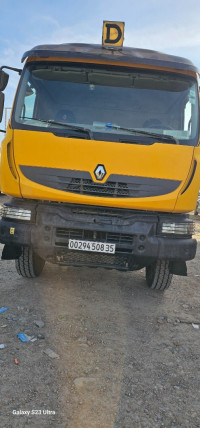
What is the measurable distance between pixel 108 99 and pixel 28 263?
7.51 feet

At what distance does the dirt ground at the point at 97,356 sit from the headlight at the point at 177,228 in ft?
3.29

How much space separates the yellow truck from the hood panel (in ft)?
0.03

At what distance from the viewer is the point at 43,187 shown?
3.49m

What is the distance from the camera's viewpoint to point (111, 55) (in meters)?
3.66

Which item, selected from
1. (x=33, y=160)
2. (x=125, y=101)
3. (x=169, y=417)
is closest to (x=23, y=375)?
(x=169, y=417)

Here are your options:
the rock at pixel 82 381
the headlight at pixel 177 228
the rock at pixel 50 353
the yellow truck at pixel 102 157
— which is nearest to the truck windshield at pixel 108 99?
the yellow truck at pixel 102 157

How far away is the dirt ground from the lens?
7.02 ft

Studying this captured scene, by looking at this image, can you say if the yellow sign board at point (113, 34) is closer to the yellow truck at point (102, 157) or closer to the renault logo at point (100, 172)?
the yellow truck at point (102, 157)

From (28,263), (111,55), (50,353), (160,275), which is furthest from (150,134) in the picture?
(50,353)

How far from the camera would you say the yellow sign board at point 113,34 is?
3824mm

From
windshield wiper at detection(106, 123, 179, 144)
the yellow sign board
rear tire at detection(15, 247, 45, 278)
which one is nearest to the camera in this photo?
windshield wiper at detection(106, 123, 179, 144)

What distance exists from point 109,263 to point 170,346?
1113mm

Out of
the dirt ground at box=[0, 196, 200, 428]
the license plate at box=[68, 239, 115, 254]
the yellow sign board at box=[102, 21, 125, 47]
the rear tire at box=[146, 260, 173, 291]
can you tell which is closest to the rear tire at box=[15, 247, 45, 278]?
the dirt ground at box=[0, 196, 200, 428]

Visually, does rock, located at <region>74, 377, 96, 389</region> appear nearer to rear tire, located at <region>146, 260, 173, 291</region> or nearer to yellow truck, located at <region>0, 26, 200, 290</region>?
yellow truck, located at <region>0, 26, 200, 290</region>
